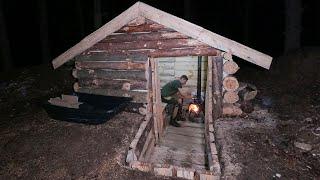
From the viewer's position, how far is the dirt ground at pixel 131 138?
220 inches

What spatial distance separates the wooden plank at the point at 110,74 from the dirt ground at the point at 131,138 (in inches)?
40.8

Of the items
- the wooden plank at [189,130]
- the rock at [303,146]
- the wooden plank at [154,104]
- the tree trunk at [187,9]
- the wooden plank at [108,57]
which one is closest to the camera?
the rock at [303,146]

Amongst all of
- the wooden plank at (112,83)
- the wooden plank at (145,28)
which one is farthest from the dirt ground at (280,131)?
the wooden plank at (145,28)

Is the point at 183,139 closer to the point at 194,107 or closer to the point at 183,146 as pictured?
the point at 183,146

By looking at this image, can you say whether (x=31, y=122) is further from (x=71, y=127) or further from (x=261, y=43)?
(x=261, y=43)

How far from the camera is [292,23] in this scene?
1166cm

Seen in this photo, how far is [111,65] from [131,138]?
7.59 ft

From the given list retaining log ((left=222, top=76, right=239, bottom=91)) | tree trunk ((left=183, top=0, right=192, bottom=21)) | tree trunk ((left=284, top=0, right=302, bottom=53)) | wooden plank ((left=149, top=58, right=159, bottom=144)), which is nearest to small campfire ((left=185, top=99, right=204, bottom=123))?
wooden plank ((left=149, top=58, right=159, bottom=144))

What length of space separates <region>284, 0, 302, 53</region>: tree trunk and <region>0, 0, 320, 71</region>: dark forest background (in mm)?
3363

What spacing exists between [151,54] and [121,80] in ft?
3.86

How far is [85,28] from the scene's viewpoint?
1794 centimetres

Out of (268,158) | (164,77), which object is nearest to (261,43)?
(164,77)

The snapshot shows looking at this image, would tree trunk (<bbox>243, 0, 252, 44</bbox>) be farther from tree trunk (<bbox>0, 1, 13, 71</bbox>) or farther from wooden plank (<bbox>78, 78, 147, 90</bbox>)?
tree trunk (<bbox>0, 1, 13, 71</bbox>)

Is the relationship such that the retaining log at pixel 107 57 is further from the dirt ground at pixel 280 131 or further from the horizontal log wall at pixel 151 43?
the dirt ground at pixel 280 131
